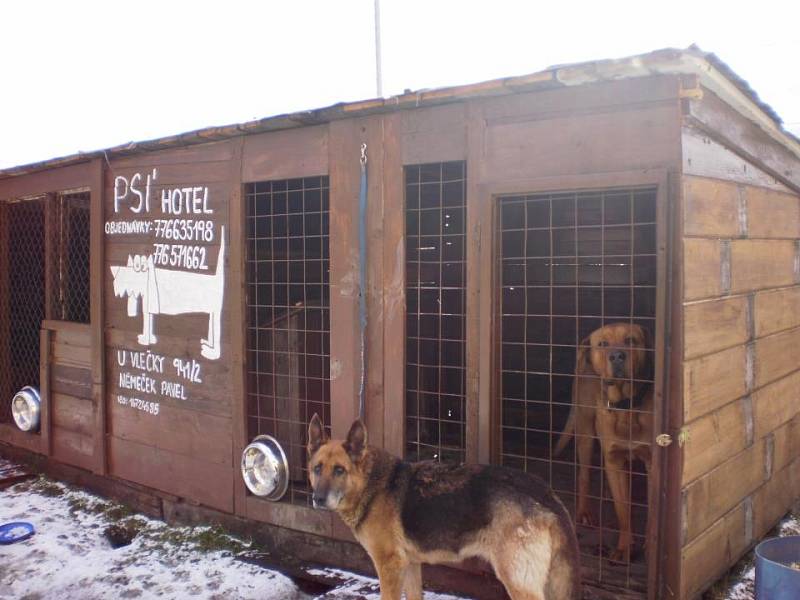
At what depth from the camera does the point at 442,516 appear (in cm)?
393

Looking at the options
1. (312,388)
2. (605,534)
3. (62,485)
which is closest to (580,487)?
(605,534)

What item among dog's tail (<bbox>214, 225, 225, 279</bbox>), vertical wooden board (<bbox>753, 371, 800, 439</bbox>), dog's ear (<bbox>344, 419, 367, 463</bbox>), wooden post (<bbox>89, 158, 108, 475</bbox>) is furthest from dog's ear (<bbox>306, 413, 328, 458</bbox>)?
wooden post (<bbox>89, 158, 108, 475</bbox>)

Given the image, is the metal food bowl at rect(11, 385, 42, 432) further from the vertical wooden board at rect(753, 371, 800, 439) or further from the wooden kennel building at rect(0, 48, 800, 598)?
the vertical wooden board at rect(753, 371, 800, 439)

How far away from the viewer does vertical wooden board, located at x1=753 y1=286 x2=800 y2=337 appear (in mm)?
4973

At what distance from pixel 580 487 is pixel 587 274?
261 cm

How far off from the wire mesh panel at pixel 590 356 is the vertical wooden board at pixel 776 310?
798 millimetres

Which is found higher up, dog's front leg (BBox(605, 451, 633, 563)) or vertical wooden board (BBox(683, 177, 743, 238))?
vertical wooden board (BBox(683, 177, 743, 238))

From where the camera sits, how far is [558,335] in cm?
710

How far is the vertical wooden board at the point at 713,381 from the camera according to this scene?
3.81 m

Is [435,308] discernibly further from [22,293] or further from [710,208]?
[22,293]

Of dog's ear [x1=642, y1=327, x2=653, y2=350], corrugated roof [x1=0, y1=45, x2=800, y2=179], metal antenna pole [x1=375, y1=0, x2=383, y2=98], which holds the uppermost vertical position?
metal antenna pole [x1=375, y1=0, x2=383, y2=98]

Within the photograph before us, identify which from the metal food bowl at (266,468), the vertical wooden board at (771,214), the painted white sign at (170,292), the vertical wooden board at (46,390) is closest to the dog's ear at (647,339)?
the vertical wooden board at (771,214)

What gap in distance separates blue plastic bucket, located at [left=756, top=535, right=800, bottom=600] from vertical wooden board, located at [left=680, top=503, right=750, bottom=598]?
0.28m

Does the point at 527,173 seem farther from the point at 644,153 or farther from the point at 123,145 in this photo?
the point at 123,145
